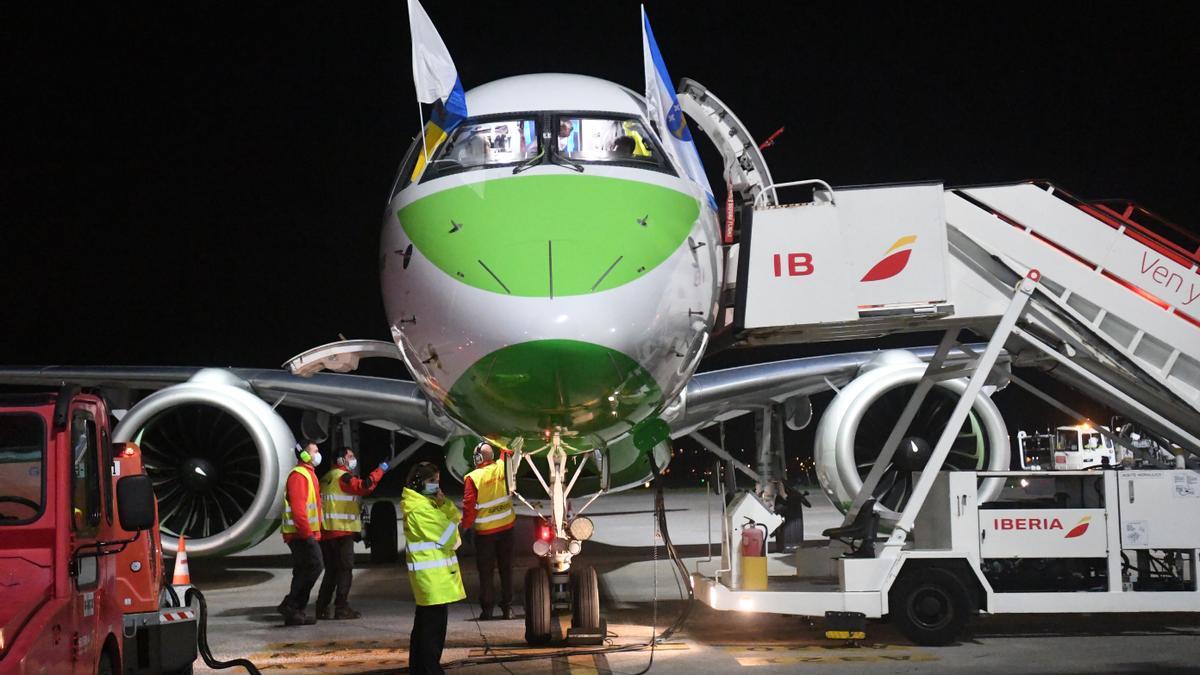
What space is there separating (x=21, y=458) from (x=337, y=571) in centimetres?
545

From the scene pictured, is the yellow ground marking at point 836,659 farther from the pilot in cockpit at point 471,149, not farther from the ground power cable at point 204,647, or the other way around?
the pilot in cockpit at point 471,149

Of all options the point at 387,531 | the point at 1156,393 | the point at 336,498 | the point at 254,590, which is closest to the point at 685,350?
the point at 1156,393

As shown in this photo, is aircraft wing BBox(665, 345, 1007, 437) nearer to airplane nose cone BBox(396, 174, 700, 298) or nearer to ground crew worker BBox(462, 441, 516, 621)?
ground crew worker BBox(462, 441, 516, 621)

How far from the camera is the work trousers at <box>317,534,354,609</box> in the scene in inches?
387

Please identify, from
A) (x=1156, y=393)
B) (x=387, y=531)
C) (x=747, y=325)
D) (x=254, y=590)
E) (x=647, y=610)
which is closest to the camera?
(x=747, y=325)

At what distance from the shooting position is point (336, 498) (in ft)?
33.5

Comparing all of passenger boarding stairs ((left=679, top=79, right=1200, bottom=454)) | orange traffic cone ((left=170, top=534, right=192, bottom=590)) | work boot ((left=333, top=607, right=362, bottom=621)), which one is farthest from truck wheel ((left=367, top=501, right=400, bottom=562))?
passenger boarding stairs ((left=679, top=79, right=1200, bottom=454))

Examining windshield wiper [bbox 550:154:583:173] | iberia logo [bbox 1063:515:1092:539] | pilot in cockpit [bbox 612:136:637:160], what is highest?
pilot in cockpit [bbox 612:136:637:160]

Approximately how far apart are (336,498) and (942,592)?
5.01 m

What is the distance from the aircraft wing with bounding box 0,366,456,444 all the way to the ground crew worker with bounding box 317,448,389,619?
4.75ft

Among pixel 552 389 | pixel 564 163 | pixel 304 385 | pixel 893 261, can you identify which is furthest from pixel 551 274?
pixel 304 385

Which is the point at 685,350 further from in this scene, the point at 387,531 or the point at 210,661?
the point at 387,531

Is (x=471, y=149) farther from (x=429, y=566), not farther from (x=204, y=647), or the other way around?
(x=204, y=647)

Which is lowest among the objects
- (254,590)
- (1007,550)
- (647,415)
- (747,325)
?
(254,590)
